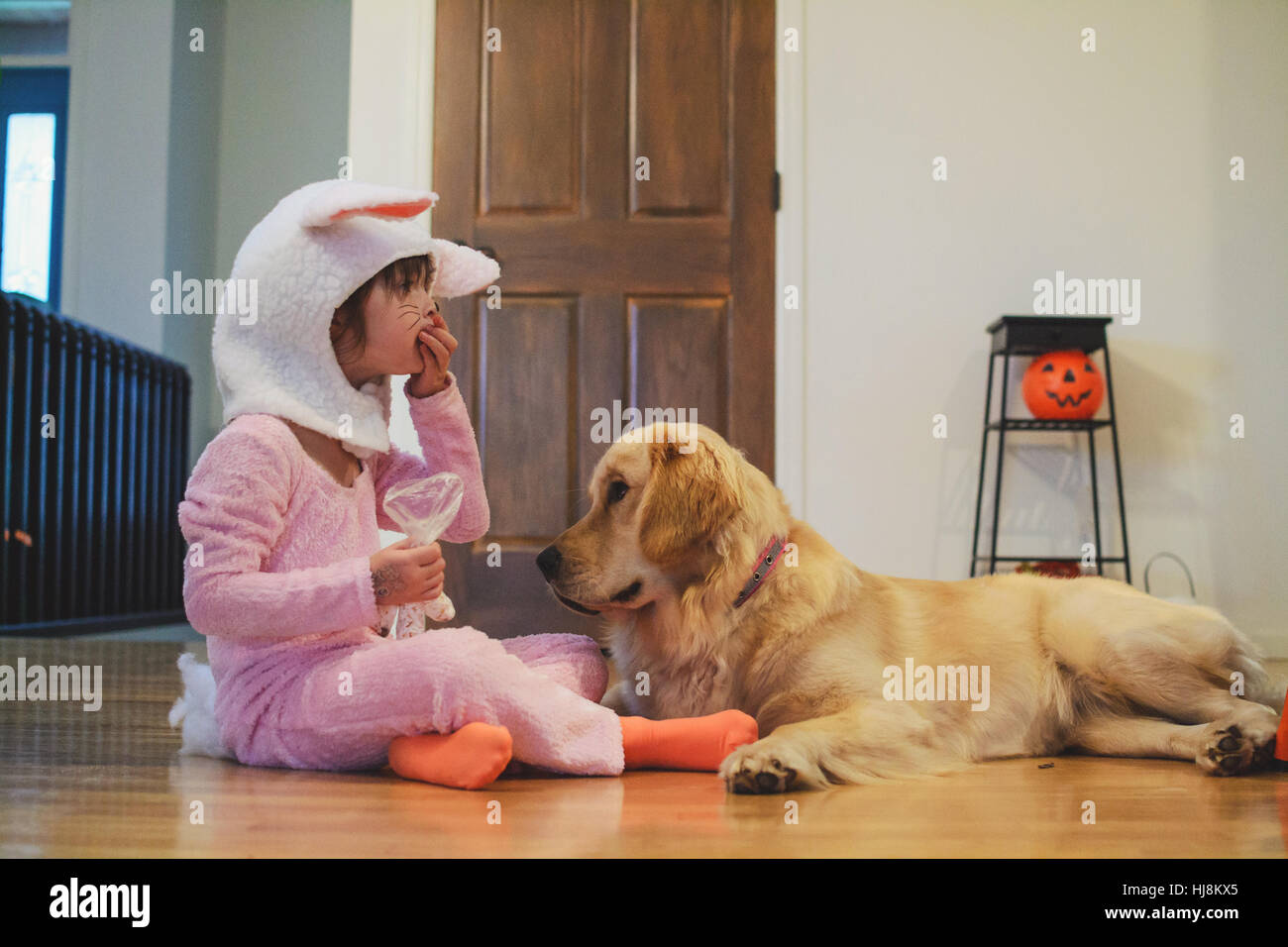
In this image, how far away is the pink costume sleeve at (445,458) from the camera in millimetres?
1700

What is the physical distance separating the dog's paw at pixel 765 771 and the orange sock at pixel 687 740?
0.17m

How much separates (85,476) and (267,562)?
4.71 metres

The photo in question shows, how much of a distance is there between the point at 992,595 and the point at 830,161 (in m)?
2.47

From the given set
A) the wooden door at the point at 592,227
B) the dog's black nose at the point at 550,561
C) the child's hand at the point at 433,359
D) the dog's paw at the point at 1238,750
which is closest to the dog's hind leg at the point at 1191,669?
the dog's paw at the point at 1238,750

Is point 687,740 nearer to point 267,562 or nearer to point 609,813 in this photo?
point 609,813

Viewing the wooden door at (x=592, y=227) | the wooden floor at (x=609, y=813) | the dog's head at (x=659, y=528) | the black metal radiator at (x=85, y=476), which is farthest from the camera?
the black metal radiator at (x=85, y=476)

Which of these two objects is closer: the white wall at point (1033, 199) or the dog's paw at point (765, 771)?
the dog's paw at point (765, 771)

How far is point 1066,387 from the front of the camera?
3561 mm

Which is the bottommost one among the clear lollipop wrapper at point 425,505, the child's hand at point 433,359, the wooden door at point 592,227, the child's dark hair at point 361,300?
the clear lollipop wrapper at point 425,505

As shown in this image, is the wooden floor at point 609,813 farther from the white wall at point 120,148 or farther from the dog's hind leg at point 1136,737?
the white wall at point 120,148

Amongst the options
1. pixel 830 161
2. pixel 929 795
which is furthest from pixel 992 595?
pixel 830 161

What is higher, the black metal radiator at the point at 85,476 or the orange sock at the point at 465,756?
the black metal radiator at the point at 85,476

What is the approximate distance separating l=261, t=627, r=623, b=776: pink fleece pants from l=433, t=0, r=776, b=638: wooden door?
228cm

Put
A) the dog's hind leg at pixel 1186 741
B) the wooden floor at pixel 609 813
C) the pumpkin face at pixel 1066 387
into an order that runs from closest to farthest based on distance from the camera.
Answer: the wooden floor at pixel 609 813, the dog's hind leg at pixel 1186 741, the pumpkin face at pixel 1066 387
